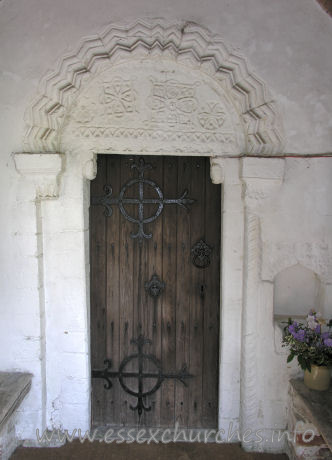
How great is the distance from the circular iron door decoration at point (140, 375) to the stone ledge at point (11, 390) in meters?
0.59

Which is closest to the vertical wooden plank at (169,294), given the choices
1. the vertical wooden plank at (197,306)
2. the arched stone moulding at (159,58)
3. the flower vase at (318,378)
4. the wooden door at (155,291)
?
the wooden door at (155,291)

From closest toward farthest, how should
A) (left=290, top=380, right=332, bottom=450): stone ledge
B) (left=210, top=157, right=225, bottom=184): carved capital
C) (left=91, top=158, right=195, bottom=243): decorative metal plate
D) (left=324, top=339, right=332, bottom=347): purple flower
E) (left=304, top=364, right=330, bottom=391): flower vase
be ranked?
(left=290, top=380, right=332, bottom=450): stone ledge, (left=324, top=339, right=332, bottom=347): purple flower, (left=304, top=364, right=330, bottom=391): flower vase, (left=210, top=157, right=225, bottom=184): carved capital, (left=91, top=158, right=195, bottom=243): decorative metal plate

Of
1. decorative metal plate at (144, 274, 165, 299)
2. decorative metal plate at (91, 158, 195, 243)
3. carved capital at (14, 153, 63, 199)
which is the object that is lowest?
decorative metal plate at (144, 274, 165, 299)

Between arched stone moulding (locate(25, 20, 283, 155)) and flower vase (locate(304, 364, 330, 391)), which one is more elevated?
arched stone moulding (locate(25, 20, 283, 155))

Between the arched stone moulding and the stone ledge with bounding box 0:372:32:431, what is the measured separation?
1.70 metres

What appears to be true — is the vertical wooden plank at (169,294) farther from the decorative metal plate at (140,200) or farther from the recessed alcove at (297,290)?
the recessed alcove at (297,290)

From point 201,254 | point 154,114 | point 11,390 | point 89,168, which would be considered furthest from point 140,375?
point 154,114

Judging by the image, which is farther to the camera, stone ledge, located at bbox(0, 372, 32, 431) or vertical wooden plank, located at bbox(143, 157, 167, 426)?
vertical wooden plank, located at bbox(143, 157, 167, 426)

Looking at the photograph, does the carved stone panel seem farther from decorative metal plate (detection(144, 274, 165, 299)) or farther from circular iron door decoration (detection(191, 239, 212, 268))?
decorative metal plate (detection(144, 274, 165, 299))

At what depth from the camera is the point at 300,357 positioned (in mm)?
2664

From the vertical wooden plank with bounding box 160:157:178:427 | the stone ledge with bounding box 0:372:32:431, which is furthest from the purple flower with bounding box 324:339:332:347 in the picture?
the stone ledge with bounding box 0:372:32:431

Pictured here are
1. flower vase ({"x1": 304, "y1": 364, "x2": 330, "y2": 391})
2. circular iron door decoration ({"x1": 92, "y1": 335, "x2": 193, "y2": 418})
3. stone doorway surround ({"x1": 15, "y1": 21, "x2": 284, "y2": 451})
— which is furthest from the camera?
circular iron door decoration ({"x1": 92, "y1": 335, "x2": 193, "y2": 418})

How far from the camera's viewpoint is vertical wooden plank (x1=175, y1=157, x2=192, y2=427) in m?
3.15

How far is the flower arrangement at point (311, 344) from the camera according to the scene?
2631 mm
